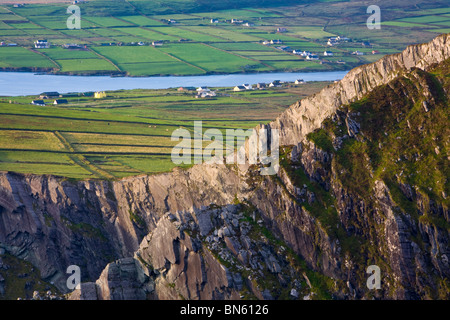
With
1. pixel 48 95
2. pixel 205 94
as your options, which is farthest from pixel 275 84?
pixel 48 95

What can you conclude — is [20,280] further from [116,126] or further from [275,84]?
[275,84]

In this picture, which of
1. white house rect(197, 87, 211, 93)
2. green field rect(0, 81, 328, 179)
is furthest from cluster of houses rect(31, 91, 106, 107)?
white house rect(197, 87, 211, 93)

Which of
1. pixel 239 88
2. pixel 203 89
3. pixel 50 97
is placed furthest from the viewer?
pixel 239 88

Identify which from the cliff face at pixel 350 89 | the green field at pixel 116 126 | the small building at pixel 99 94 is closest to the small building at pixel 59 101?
the green field at pixel 116 126

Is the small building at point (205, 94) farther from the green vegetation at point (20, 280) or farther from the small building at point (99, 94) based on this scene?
the green vegetation at point (20, 280)

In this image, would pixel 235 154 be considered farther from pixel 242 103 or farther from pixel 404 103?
pixel 242 103
